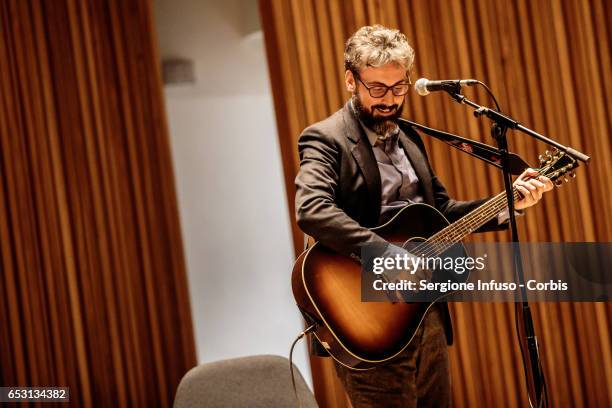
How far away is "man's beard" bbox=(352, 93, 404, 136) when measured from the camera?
2.40m

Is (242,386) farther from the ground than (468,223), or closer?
closer

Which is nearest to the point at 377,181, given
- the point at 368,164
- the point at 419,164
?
the point at 368,164

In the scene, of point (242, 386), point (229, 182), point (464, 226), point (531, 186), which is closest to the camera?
point (531, 186)

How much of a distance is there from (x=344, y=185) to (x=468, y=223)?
439mm

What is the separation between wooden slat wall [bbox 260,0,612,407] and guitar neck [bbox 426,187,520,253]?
130cm

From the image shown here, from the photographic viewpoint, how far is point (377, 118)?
7.88 feet

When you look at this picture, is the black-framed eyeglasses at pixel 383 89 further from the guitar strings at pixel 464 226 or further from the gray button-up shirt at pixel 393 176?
the guitar strings at pixel 464 226

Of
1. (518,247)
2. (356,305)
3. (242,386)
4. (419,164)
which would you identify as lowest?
(242,386)

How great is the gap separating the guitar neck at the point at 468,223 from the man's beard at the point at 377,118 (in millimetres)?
380

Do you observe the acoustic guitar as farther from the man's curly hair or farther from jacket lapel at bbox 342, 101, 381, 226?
the man's curly hair

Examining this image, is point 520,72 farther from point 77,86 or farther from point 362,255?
point 77,86

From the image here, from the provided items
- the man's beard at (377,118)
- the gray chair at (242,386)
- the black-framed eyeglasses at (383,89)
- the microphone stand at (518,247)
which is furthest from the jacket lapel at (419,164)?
the gray chair at (242,386)

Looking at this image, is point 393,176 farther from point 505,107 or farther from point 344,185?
point 505,107

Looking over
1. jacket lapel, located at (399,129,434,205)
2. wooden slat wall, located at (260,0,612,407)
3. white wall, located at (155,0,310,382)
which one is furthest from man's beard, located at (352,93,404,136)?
white wall, located at (155,0,310,382)
